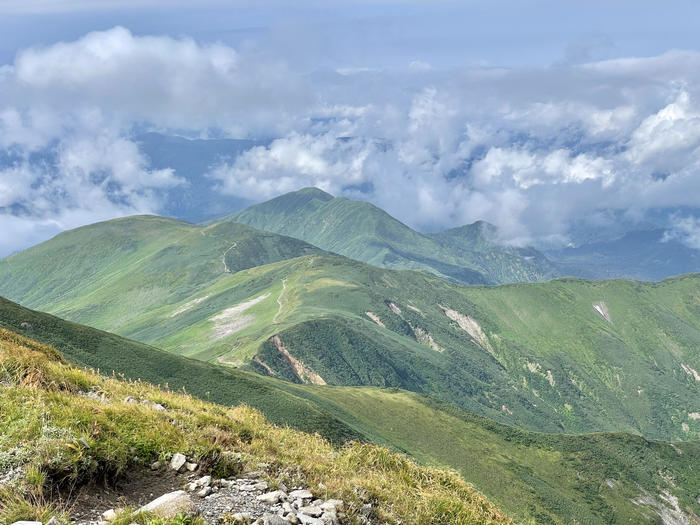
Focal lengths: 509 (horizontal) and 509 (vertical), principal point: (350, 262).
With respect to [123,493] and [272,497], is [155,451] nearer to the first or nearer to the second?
[123,493]

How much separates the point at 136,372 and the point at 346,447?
337 ft

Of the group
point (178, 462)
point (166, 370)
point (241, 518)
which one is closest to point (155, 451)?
point (178, 462)

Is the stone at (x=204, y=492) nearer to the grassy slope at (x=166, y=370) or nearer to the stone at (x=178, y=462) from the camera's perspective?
the stone at (x=178, y=462)

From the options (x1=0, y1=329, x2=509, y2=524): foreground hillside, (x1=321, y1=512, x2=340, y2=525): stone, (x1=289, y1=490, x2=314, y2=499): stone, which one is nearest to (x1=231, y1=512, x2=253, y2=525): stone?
(x1=289, y1=490, x2=314, y2=499): stone

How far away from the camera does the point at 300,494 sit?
1387cm

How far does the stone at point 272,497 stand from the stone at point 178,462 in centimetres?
248

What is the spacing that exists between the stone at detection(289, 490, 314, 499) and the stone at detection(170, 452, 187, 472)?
311cm

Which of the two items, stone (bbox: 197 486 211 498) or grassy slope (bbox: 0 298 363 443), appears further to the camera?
grassy slope (bbox: 0 298 363 443)

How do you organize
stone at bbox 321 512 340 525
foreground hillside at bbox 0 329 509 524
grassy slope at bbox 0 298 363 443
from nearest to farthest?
foreground hillside at bbox 0 329 509 524
stone at bbox 321 512 340 525
grassy slope at bbox 0 298 363 443

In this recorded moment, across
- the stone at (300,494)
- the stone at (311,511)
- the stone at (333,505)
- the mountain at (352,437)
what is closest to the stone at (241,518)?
the stone at (311,511)

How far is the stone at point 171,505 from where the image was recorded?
11.5 meters

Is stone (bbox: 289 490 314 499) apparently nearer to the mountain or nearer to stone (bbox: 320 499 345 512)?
stone (bbox: 320 499 345 512)

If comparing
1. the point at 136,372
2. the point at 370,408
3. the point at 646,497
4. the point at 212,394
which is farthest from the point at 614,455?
the point at 136,372

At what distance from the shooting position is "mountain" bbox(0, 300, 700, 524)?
15.0 meters
